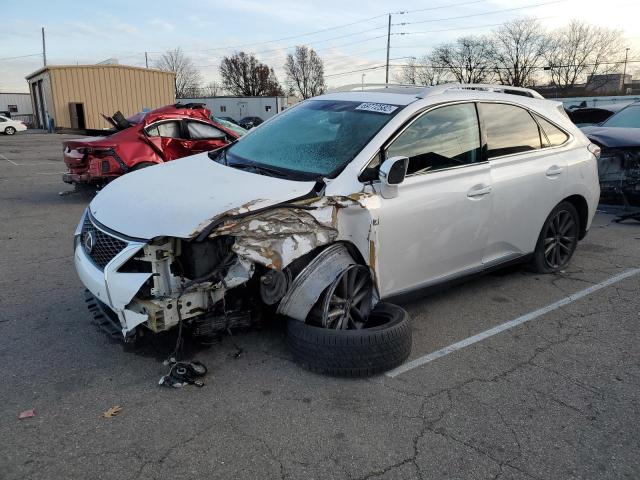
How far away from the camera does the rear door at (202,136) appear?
9.80 m

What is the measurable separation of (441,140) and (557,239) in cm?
203

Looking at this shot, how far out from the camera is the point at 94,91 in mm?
41000

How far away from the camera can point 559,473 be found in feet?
8.27

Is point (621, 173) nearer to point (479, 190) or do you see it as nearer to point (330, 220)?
point (479, 190)

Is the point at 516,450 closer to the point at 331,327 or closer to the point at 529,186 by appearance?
the point at 331,327

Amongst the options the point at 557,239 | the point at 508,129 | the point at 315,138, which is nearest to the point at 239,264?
the point at 315,138

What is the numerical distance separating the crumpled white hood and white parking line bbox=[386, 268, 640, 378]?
1.38m

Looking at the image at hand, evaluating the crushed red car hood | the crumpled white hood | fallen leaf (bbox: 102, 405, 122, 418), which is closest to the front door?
the crumpled white hood

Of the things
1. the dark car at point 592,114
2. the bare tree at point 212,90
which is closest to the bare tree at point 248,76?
the bare tree at point 212,90

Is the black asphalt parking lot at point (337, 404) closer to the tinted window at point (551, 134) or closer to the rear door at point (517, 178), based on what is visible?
the rear door at point (517, 178)

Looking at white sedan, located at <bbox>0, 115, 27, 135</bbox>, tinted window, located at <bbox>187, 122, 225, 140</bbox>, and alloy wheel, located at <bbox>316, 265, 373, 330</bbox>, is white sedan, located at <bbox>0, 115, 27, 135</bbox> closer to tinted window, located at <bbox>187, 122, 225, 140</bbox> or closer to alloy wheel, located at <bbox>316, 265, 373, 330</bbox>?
tinted window, located at <bbox>187, 122, 225, 140</bbox>

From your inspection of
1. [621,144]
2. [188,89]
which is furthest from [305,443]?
[188,89]

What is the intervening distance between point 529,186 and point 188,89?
95.2 m

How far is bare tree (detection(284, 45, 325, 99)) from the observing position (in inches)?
3925
